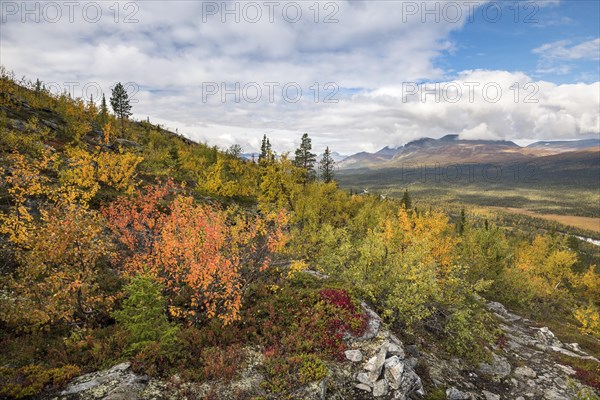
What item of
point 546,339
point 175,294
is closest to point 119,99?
point 175,294

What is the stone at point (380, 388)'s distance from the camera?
1321 centimetres

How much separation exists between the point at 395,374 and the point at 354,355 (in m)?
2.09

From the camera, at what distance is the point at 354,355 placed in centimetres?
1503

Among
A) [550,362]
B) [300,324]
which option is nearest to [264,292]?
[300,324]

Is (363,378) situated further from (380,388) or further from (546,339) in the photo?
(546,339)

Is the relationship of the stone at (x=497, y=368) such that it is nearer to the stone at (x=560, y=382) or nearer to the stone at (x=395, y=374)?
the stone at (x=560, y=382)

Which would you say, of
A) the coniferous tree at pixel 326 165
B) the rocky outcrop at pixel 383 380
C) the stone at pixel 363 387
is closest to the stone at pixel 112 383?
the rocky outcrop at pixel 383 380

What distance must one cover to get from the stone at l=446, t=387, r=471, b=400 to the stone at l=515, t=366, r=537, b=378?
29.3ft

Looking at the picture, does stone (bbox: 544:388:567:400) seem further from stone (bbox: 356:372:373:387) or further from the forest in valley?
stone (bbox: 356:372:373:387)

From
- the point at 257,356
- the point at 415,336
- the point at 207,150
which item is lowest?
the point at 415,336

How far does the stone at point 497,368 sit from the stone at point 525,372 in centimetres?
57

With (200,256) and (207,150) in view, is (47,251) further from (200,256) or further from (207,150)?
(207,150)

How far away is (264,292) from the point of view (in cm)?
1923

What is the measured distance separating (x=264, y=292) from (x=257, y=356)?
17.1 ft
